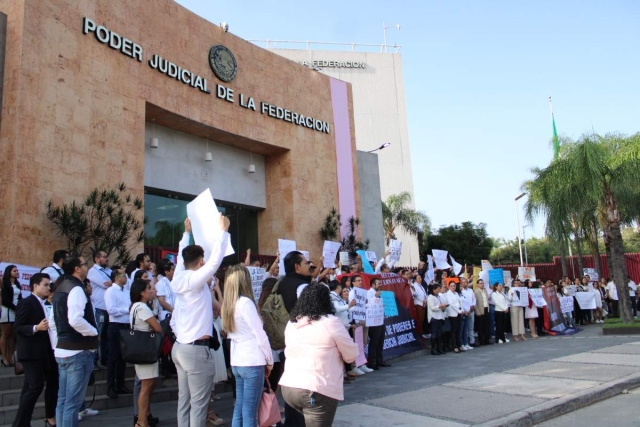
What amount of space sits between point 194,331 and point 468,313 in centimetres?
1015

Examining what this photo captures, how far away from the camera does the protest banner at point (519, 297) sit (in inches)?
595

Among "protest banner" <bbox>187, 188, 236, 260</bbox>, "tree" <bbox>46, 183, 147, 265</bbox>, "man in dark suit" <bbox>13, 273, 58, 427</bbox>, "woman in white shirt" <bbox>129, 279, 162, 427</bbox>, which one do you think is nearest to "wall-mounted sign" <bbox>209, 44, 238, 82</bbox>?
"tree" <bbox>46, 183, 147, 265</bbox>

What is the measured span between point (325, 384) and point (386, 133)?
43421mm

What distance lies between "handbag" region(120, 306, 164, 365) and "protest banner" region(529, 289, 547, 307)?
1310 centimetres

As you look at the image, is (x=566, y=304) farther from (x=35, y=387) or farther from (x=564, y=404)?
(x=35, y=387)

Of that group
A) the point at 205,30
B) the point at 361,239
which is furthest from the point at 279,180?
the point at 205,30

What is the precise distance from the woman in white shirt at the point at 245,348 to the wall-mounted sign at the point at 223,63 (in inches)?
575

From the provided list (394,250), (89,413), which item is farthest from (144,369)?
(394,250)

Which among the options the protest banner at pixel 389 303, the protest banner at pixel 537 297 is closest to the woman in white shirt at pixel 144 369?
the protest banner at pixel 389 303

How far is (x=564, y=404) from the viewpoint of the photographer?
6.42 m

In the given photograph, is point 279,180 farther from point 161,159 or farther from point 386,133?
point 386,133

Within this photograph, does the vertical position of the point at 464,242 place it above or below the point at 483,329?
above

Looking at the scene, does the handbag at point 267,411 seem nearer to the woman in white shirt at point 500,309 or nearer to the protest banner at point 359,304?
the protest banner at point 359,304

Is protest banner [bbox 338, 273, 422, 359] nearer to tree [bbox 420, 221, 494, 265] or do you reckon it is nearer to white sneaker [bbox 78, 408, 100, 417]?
white sneaker [bbox 78, 408, 100, 417]
